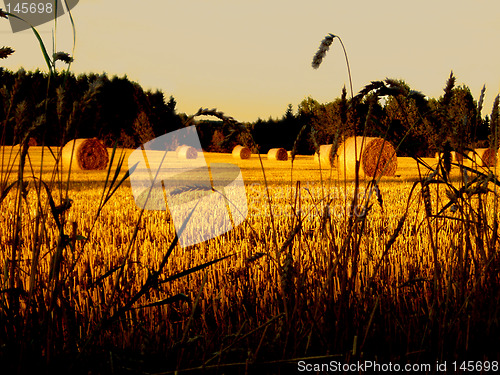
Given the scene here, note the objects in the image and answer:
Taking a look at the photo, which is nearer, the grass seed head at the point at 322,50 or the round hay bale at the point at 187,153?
the grass seed head at the point at 322,50

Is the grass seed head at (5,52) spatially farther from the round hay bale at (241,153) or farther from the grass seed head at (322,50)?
the round hay bale at (241,153)

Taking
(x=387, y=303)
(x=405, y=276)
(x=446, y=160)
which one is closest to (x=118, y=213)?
(x=405, y=276)

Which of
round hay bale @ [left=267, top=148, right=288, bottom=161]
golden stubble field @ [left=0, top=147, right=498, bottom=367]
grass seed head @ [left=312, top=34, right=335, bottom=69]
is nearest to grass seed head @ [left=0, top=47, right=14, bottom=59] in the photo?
golden stubble field @ [left=0, top=147, right=498, bottom=367]

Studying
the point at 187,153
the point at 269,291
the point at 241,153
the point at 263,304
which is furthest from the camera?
the point at 241,153

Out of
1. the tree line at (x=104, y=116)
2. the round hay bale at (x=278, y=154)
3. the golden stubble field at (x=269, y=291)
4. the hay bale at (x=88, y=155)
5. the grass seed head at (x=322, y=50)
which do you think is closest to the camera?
the tree line at (x=104, y=116)

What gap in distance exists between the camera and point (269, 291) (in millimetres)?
2393

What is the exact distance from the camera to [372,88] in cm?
150

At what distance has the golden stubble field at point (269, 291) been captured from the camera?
1.40m

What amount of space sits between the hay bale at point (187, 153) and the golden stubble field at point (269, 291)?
23365mm

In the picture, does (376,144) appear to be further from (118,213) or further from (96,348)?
(96,348)

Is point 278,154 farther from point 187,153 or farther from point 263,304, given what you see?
point 263,304

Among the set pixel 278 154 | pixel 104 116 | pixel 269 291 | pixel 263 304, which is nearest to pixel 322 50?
pixel 104 116

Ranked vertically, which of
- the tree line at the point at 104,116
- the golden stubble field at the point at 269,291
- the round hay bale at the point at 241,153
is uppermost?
the round hay bale at the point at 241,153

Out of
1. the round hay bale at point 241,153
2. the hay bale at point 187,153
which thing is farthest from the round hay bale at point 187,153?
the round hay bale at point 241,153
